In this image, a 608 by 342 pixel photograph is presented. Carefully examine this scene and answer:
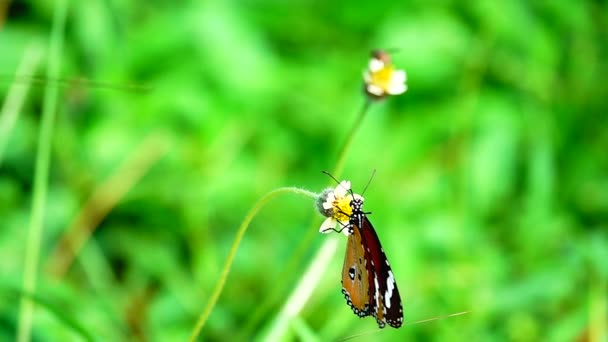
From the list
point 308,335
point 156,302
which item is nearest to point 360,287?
point 308,335

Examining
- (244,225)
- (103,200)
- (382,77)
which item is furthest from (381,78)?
(103,200)

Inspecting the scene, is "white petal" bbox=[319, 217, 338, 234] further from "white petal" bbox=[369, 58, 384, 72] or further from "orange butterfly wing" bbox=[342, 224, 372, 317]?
"white petal" bbox=[369, 58, 384, 72]

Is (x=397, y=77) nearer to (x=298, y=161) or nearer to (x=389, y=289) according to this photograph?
(x=389, y=289)

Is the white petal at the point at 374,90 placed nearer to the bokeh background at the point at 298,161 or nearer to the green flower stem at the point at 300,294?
the green flower stem at the point at 300,294

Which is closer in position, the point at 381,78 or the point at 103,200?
the point at 381,78

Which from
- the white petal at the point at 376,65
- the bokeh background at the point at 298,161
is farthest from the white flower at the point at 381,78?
the bokeh background at the point at 298,161

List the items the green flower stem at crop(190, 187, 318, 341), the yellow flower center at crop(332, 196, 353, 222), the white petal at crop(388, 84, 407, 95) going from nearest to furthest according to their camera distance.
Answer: the green flower stem at crop(190, 187, 318, 341) → the yellow flower center at crop(332, 196, 353, 222) → the white petal at crop(388, 84, 407, 95)

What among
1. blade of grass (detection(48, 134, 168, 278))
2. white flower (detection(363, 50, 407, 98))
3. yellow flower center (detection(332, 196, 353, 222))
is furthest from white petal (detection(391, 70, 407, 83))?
blade of grass (detection(48, 134, 168, 278))
